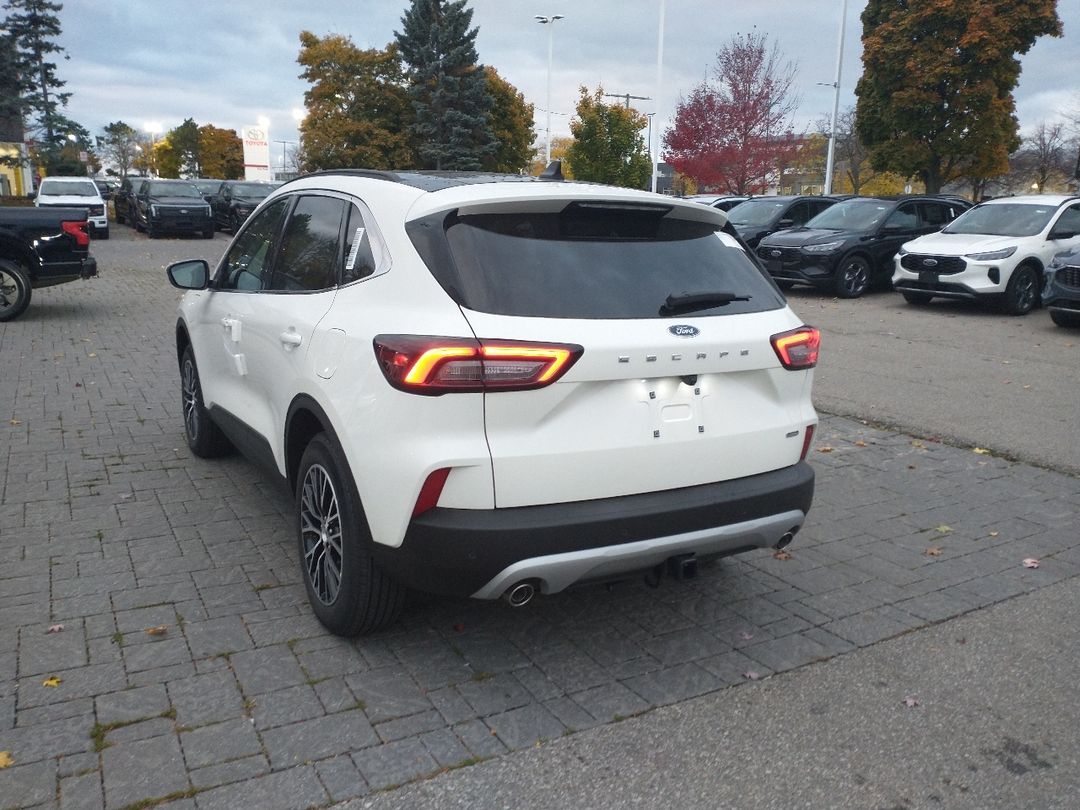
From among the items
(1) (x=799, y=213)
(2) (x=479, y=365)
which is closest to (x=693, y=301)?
(2) (x=479, y=365)

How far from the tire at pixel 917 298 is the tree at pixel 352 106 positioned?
39.1m

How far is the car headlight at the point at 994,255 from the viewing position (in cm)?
1426

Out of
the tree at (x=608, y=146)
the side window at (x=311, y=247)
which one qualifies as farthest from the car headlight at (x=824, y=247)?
the tree at (x=608, y=146)

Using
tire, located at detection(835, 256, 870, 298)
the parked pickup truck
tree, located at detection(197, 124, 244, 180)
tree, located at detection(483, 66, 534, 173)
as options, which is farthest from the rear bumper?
tree, located at detection(197, 124, 244, 180)

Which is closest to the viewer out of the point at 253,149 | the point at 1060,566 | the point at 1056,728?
the point at 1056,728

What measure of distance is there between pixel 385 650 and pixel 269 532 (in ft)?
4.98

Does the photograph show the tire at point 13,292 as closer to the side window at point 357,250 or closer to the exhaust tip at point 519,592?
the side window at point 357,250

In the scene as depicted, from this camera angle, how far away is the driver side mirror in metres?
5.48

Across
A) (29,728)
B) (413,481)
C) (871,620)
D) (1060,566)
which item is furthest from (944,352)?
(29,728)

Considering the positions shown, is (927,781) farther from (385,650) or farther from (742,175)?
(742,175)

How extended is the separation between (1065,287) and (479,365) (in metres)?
11.8

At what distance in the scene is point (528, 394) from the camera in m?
3.08

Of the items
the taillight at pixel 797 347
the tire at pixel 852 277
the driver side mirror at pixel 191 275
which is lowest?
the tire at pixel 852 277

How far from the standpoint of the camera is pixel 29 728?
10.2 feet
